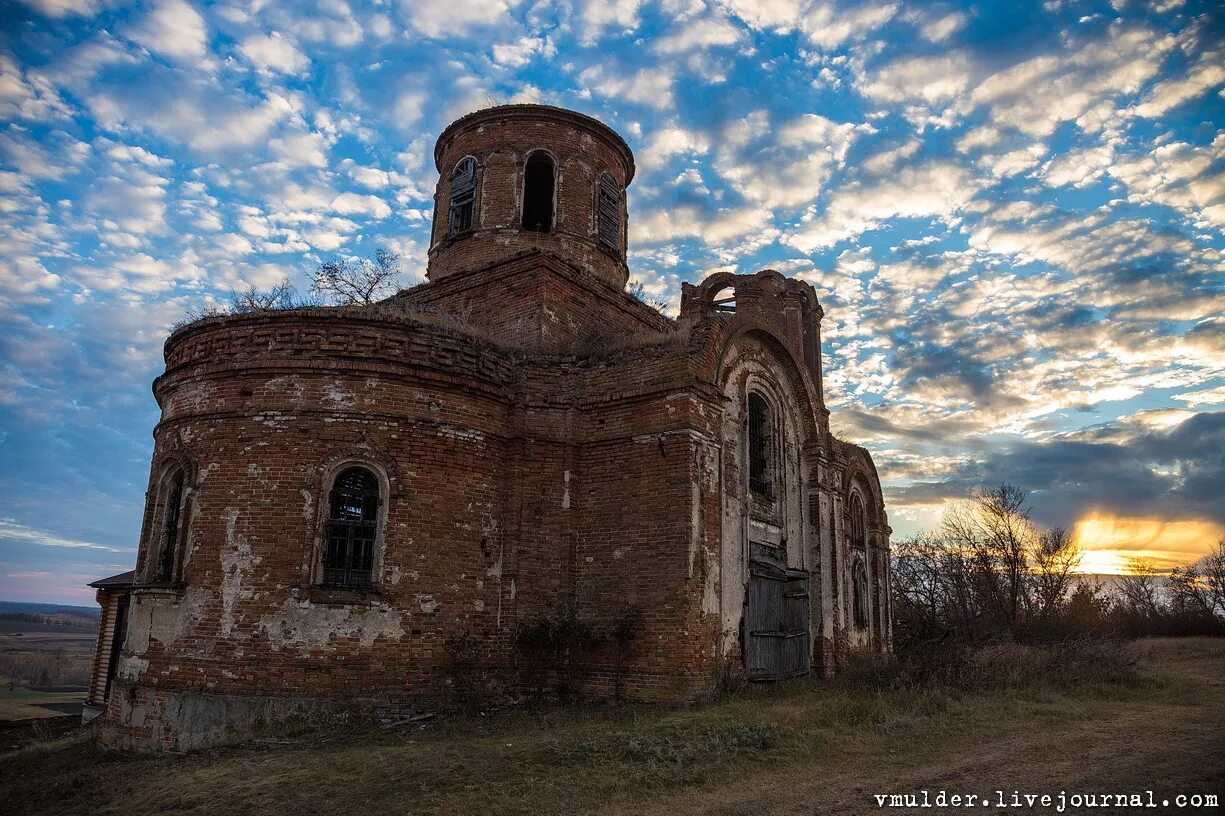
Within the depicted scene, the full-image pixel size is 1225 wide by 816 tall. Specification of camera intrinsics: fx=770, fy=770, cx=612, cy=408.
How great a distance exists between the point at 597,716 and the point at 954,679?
5.56 m

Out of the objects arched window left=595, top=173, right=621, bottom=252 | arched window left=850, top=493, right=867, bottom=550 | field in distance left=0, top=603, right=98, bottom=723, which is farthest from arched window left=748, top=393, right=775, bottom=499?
field in distance left=0, top=603, right=98, bottom=723

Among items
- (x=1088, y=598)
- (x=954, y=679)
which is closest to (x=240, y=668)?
(x=954, y=679)

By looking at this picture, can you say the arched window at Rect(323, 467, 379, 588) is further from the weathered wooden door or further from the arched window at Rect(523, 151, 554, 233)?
the arched window at Rect(523, 151, 554, 233)

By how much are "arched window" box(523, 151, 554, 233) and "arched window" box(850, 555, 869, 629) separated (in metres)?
10.6

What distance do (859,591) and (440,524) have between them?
1193cm

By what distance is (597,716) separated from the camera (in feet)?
32.1

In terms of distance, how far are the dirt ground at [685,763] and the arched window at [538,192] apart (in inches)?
405

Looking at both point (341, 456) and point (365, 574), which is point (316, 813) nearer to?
point (365, 574)

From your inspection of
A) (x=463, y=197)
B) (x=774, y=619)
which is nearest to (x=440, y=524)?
(x=774, y=619)

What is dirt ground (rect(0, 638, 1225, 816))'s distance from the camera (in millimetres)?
6633

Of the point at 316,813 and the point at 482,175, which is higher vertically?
the point at 482,175

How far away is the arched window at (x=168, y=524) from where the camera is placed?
10.9m

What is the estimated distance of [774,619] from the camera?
12.9 m

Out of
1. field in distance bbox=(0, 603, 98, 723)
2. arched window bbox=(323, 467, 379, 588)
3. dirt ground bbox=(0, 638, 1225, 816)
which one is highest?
arched window bbox=(323, 467, 379, 588)
